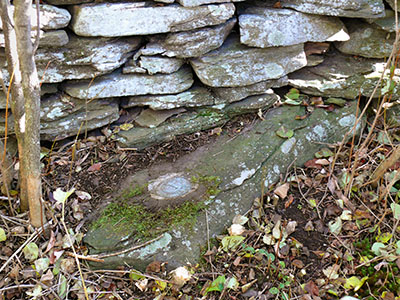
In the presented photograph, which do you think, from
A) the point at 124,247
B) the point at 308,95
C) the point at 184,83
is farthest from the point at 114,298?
the point at 308,95

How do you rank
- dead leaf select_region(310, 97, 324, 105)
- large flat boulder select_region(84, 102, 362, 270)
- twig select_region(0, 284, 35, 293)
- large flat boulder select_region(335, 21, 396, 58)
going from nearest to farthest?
1. twig select_region(0, 284, 35, 293)
2. large flat boulder select_region(84, 102, 362, 270)
3. large flat boulder select_region(335, 21, 396, 58)
4. dead leaf select_region(310, 97, 324, 105)

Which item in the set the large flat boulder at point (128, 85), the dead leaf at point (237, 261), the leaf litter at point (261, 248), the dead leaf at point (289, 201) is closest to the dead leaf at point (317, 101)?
the leaf litter at point (261, 248)

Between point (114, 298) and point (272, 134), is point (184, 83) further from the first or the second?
point (114, 298)

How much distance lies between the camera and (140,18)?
2861mm

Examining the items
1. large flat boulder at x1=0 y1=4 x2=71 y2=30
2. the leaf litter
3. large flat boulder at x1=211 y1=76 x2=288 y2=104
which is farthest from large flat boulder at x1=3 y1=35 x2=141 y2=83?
large flat boulder at x1=211 y1=76 x2=288 y2=104

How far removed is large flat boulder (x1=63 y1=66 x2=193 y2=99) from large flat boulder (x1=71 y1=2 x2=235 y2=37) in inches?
14.1

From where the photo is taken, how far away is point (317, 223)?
277 centimetres

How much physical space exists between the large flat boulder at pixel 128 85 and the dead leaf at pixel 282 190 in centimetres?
108

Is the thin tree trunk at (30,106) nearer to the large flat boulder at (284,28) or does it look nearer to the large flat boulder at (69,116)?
the large flat boulder at (69,116)

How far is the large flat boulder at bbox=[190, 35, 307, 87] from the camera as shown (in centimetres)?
315

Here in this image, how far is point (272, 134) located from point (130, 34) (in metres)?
1.34

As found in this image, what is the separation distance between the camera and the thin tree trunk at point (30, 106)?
209 centimetres

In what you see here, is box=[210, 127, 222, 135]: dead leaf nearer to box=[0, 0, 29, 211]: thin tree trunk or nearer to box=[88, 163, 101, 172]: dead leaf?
box=[88, 163, 101, 172]: dead leaf

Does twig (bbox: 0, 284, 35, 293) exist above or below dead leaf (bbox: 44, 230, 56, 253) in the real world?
below
